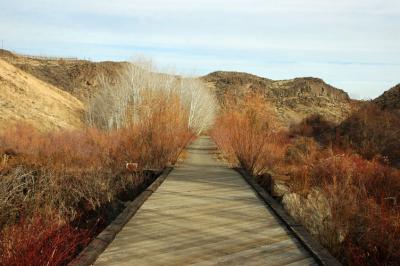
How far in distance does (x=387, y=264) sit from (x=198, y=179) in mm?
6010

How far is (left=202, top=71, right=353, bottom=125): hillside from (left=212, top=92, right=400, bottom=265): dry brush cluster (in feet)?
228

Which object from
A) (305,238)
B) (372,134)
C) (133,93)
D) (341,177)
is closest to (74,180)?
(341,177)

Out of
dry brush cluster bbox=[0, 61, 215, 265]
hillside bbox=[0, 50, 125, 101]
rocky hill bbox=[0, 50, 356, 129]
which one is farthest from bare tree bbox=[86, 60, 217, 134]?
hillside bbox=[0, 50, 125, 101]

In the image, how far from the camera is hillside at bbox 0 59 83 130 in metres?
39.3

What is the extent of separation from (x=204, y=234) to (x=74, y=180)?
6.42 m

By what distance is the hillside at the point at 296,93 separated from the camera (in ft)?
340

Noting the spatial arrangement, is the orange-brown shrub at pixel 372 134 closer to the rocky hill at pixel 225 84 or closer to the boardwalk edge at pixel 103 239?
the boardwalk edge at pixel 103 239

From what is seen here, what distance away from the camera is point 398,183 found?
1234 centimetres

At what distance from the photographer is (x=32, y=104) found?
149 feet

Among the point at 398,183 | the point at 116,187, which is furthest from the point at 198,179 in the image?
the point at 398,183

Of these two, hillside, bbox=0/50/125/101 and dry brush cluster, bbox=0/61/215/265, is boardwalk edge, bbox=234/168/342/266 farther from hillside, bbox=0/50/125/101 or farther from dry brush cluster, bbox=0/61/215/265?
hillside, bbox=0/50/125/101

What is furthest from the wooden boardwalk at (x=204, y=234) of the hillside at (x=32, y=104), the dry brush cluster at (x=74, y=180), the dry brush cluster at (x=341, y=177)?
the hillside at (x=32, y=104)

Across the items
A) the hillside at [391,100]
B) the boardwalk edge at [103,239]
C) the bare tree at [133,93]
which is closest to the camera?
the boardwalk edge at [103,239]

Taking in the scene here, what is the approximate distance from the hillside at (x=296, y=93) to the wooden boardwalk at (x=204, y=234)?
283ft
